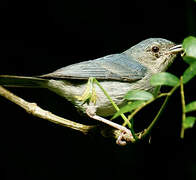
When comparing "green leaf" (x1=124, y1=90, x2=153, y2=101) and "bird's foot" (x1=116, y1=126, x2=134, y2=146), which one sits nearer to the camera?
"green leaf" (x1=124, y1=90, x2=153, y2=101)

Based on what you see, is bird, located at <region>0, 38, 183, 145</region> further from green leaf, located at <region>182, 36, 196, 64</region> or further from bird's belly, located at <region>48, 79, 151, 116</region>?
green leaf, located at <region>182, 36, 196, 64</region>

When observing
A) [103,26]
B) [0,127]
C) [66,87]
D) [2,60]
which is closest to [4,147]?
[0,127]

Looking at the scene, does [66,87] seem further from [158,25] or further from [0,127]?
[158,25]

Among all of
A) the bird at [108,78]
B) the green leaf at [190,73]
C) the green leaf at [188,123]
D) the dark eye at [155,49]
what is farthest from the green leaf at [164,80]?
the dark eye at [155,49]

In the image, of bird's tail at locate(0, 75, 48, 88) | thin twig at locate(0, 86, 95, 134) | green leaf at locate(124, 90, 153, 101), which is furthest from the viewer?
bird's tail at locate(0, 75, 48, 88)

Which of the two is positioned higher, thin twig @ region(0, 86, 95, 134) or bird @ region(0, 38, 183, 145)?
bird @ region(0, 38, 183, 145)

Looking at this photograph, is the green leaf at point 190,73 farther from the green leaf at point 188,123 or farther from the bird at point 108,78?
the bird at point 108,78

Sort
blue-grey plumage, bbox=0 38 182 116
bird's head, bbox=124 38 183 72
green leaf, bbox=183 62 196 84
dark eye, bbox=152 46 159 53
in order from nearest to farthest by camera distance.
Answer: green leaf, bbox=183 62 196 84, blue-grey plumage, bbox=0 38 182 116, bird's head, bbox=124 38 183 72, dark eye, bbox=152 46 159 53

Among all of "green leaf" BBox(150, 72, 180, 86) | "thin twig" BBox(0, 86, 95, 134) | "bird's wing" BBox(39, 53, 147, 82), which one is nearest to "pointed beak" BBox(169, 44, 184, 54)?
"bird's wing" BBox(39, 53, 147, 82)

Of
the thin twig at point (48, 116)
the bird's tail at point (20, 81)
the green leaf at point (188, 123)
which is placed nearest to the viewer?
the green leaf at point (188, 123)
